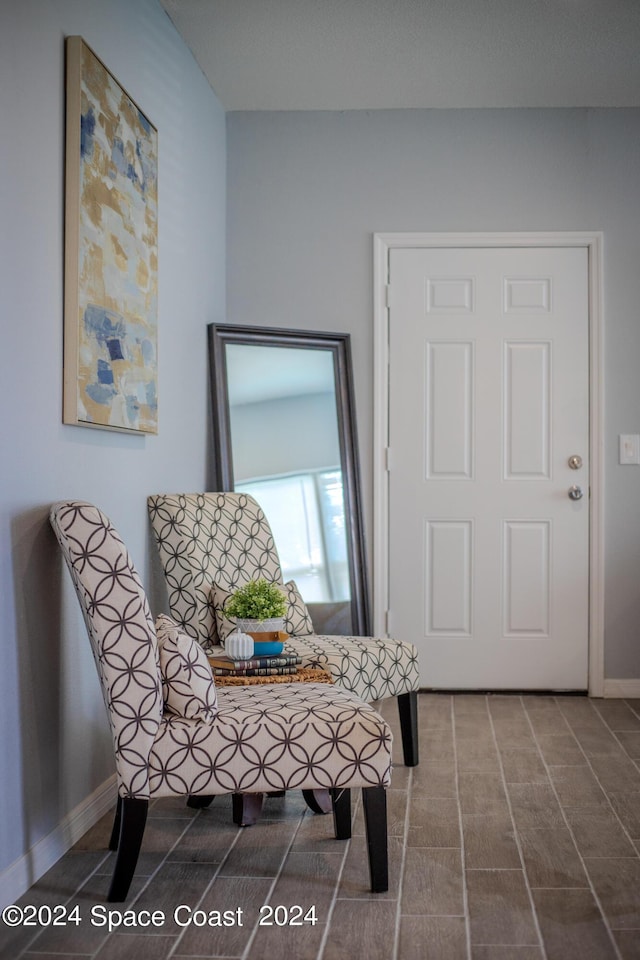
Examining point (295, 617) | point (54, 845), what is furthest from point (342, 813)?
point (295, 617)

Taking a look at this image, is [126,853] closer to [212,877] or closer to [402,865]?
[212,877]

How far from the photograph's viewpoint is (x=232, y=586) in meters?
3.53

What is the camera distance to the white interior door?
450 centimetres

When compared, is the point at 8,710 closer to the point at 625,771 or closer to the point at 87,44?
the point at 87,44

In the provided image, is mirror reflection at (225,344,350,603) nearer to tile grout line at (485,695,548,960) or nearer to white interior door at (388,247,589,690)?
white interior door at (388,247,589,690)

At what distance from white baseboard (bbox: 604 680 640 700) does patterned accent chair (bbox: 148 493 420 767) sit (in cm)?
146

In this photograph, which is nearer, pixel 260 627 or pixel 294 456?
pixel 260 627

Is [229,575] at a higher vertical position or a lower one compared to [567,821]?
higher

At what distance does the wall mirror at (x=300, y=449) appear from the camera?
14.1 feet

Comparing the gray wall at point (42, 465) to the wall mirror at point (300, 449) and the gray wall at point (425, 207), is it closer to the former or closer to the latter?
the wall mirror at point (300, 449)

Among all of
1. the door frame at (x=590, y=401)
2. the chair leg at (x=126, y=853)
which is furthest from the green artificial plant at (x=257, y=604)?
Answer: the door frame at (x=590, y=401)

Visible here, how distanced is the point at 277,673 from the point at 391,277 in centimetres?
235

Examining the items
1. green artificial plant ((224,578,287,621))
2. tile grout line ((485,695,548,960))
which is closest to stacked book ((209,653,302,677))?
green artificial plant ((224,578,287,621))

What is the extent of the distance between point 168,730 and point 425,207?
3.04 metres
